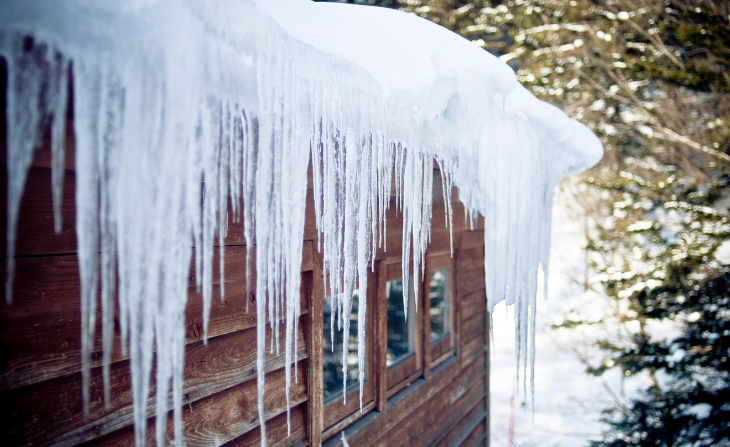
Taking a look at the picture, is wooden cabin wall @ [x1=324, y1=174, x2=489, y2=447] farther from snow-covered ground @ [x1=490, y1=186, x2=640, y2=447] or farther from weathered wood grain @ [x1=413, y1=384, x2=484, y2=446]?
snow-covered ground @ [x1=490, y1=186, x2=640, y2=447]

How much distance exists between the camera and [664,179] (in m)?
4.93

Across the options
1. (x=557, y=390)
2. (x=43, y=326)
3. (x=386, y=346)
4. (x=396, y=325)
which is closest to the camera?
(x=43, y=326)

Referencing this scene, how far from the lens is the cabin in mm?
924

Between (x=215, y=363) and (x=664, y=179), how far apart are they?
582 centimetres

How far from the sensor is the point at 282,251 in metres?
1.22

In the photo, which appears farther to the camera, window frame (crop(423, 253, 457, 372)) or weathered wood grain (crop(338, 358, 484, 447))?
window frame (crop(423, 253, 457, 372))

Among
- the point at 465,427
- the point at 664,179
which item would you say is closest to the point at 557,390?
the point at 664,179

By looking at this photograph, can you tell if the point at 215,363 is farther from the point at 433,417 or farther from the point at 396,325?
the point at 396,325

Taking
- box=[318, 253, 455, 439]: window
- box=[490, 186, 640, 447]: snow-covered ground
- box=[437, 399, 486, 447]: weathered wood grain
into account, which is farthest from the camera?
box=[490, 186, 640, 447]: snow-covered ground

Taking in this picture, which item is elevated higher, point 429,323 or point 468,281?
point 468,281

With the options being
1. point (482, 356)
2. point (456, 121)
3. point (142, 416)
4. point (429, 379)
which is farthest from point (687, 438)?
point (142, 416)

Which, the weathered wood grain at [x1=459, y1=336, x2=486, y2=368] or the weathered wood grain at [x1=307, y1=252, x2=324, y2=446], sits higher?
the weathered wood grain at [x1=307, y1=252, x2=324, y2=446]

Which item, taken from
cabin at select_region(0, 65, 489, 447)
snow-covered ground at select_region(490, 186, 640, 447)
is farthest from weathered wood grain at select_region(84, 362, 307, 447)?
snow-covered ground at select_region(490, 186, 640, 447)

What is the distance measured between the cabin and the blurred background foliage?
118 inches
